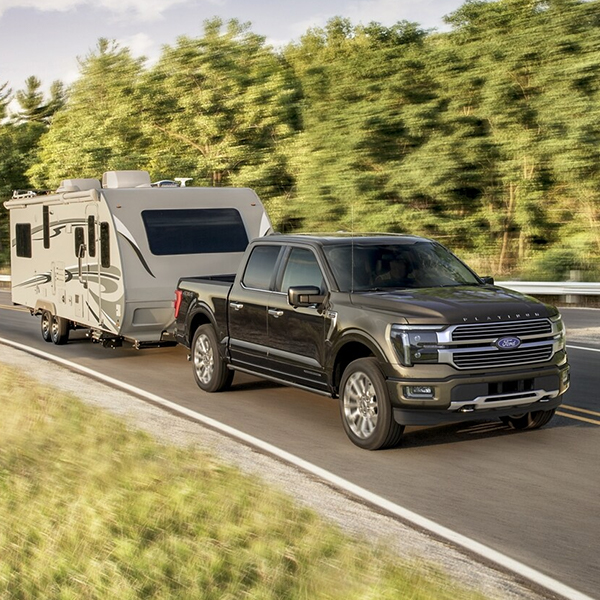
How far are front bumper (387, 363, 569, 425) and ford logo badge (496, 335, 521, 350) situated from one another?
0.72 feet

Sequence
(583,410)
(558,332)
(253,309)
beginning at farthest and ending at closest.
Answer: (253,309) → (583,410) → (558,332)

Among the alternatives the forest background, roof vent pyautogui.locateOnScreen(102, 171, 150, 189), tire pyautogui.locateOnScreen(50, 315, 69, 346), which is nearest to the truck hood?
roof vent pyautogui.locateOnScreen(102, 171, 150, 189)

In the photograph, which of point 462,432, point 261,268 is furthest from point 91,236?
point 462,432

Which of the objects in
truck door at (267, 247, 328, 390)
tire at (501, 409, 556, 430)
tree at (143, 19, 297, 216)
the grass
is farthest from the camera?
tree at (143, 19, 297, 216)

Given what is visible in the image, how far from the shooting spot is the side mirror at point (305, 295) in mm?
9750

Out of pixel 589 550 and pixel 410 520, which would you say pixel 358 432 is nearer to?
pixel 410 520

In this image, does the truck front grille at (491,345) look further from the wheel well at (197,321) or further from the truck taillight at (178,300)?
the truck taillight at (178,300)

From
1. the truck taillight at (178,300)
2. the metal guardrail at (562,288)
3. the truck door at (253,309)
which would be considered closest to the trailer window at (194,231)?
the truck taillight at (178,300)

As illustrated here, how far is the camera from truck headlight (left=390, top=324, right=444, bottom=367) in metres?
8.62

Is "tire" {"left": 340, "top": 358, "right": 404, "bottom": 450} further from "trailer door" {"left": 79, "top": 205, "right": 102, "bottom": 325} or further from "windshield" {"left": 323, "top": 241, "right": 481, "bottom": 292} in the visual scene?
"trailer door" {"left": 79, "top": 205, "right": 102, "bottom": 325}

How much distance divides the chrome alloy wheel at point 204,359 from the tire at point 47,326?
6558 millimetres

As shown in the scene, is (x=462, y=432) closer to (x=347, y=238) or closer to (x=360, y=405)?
(x=360, y=405)

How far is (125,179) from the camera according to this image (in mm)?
16234

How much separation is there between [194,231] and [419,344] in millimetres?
7360
